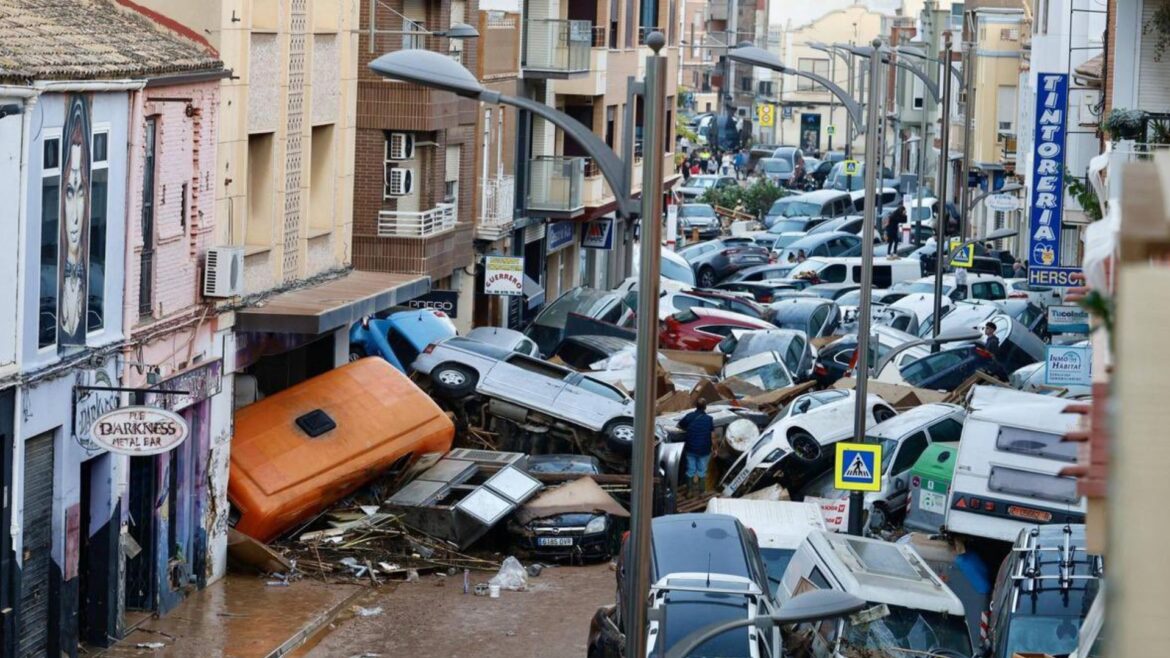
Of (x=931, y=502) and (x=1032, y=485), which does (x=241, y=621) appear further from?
(x=1032, y=485)

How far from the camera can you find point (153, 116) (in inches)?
781

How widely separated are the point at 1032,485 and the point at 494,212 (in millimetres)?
18856

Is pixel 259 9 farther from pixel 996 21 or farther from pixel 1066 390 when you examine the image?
pixel 996 21

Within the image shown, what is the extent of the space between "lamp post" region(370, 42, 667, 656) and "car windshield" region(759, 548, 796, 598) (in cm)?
816

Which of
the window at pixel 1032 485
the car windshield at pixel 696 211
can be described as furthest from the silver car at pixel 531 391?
the car windshield at pixel 696 211

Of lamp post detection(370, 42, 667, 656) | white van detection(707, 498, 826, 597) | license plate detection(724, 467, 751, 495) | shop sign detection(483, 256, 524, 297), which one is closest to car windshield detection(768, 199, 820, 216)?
shop sign detection(483, 256, 524, 297)

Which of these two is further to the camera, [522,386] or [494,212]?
[494,212]

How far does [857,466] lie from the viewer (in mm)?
20844

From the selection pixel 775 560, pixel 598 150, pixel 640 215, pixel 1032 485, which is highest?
pixel 598 150

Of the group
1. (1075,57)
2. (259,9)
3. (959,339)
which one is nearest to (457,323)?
(959,339)

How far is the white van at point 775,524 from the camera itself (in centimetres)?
2047

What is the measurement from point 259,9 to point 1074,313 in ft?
49.4

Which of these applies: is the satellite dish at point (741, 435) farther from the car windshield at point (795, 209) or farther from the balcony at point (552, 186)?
the car windshield at point (795, 209)

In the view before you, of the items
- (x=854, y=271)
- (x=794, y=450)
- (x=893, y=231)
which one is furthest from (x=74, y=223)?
(x=893, y=231)
